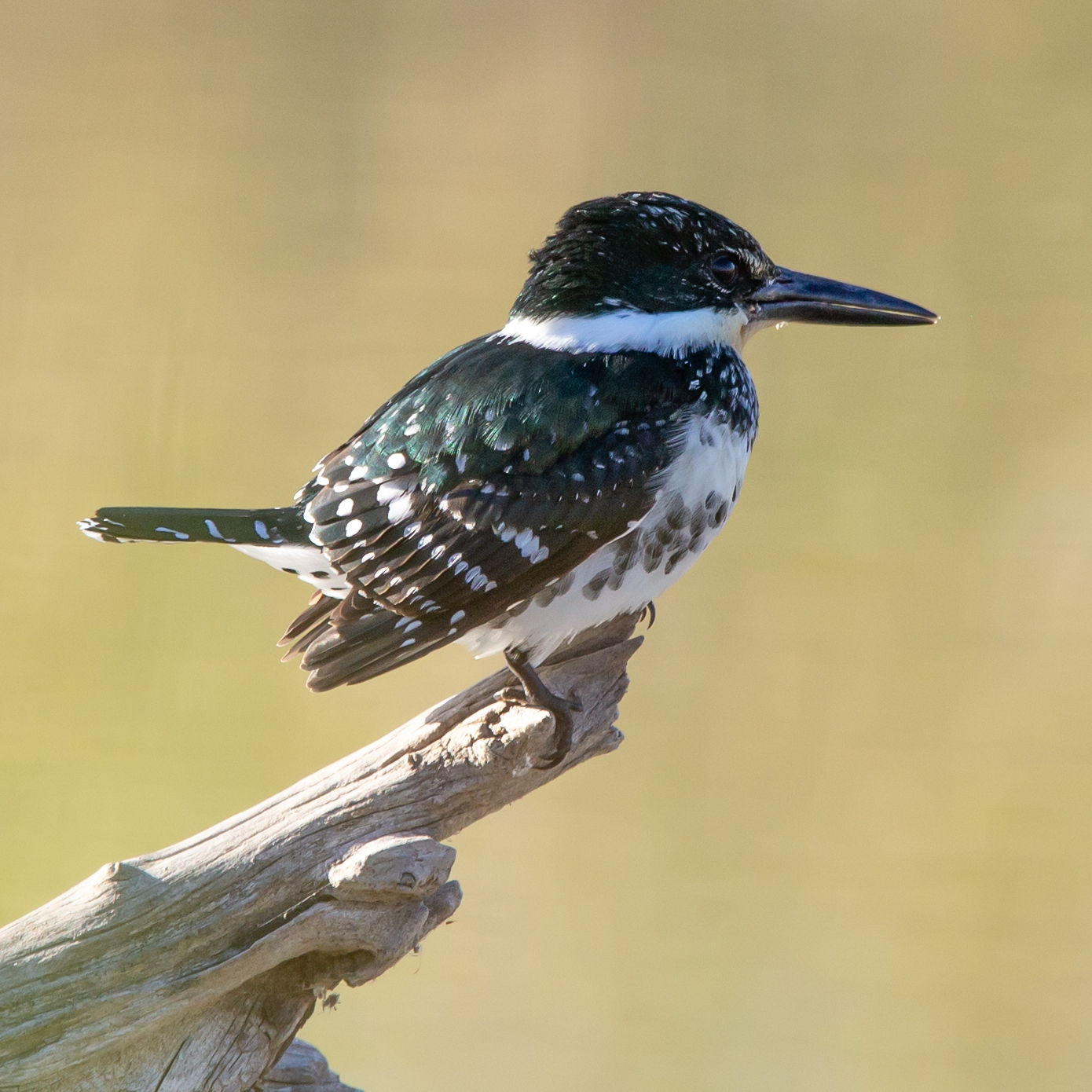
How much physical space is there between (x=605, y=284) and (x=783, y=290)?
0.74ft

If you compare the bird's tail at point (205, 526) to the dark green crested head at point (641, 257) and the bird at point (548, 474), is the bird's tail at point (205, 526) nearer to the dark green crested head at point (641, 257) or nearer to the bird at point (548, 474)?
the bird at point (548, 474)

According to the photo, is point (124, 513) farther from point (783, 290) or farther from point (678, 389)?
point (783, 290)

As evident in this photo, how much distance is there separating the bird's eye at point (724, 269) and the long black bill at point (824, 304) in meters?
0.04

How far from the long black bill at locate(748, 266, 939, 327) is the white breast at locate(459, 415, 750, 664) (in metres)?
0.19

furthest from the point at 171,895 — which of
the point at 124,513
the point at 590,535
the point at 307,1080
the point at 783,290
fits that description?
the point at 783,290

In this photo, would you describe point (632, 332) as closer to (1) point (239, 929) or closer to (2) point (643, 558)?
(2) point (643, 558)

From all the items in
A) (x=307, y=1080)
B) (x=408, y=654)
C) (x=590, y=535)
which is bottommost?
(x=307, y=1080)

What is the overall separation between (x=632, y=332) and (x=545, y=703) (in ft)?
1.40

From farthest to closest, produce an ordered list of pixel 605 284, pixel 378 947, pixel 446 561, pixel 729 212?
1. pixel 729 212
2. pixel 605 284
3. pixel 446 561
4. pixel 378 947

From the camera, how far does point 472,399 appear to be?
53.6 inches

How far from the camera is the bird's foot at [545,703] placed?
54.0 inches

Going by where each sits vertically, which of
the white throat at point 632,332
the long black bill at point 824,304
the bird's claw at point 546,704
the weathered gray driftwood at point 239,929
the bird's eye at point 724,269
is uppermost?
the bird's eye at point 724,269

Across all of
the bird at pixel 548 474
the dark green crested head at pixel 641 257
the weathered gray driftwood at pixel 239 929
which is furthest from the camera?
the dark green crested head at pixel 641 257

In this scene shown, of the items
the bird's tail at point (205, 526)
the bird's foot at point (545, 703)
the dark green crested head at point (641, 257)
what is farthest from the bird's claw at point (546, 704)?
the dark green crested head at point (641, 257)
